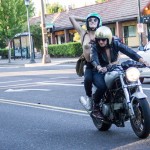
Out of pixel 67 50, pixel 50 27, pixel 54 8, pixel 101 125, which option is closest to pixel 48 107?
pixel 101 125

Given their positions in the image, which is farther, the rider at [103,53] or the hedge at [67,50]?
the hedge at [67,50]

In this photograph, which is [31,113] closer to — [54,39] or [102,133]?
[102,133]

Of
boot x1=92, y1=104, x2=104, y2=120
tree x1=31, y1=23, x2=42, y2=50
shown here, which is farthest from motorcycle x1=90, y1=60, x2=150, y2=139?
tree x1=31, y1=23, x2=42, y2=50

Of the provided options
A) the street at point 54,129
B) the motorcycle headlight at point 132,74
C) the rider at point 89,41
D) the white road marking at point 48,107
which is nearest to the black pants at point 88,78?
the rider at point 89,41

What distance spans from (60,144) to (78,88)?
8132 millimetres

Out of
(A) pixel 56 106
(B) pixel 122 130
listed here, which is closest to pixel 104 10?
(A) pixel 56 106

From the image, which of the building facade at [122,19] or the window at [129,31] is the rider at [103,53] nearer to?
the building facade at [122,19]

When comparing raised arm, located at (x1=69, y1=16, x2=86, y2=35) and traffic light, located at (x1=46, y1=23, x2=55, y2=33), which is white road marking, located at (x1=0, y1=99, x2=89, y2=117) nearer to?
raised arm, located at (x1=69, y1=16, x2=86, y2=35)

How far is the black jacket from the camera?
6648mm

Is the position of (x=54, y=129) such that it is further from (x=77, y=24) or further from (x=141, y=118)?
(x=141, y=118)

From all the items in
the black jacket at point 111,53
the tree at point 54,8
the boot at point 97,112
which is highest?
the tree at point 54,8

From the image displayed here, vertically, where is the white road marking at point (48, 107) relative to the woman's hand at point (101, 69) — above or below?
below

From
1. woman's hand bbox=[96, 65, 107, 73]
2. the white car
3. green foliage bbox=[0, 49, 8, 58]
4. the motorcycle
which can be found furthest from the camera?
green foliage bbox=[0, 49, 8, 58]

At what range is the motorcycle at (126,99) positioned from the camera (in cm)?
612
